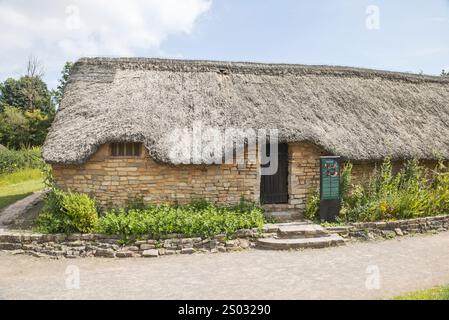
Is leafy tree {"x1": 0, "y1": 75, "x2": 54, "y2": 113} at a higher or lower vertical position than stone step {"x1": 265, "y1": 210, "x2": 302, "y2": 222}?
higher

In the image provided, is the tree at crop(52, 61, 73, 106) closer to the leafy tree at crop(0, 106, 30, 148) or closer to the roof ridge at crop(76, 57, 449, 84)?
the leafy tree at crop(0, 106, 30, 148)

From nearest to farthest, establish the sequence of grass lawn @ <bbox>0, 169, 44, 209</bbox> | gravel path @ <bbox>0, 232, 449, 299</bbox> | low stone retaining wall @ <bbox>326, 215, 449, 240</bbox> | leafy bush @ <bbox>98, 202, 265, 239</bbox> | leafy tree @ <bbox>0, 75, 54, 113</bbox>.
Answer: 1. gravel path @ <bbox>0, 232, 449, 299</bbox>
2. leafy bush @ <bbox>98, 202, 265, 239</bbox>
3. low stone retaining wall @ <bbox>326, 215, 449, 240</bbox>
4. grass lawn @ <bbox>0, 169, 44, 209</bbox>
5. leafy tree @ <bbox>0, 75, 54, 113</bbox>

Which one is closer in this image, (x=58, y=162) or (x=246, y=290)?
(x=246, y=290)

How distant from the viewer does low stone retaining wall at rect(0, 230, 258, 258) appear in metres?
9.03

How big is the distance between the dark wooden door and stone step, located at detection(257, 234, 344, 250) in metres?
2.33

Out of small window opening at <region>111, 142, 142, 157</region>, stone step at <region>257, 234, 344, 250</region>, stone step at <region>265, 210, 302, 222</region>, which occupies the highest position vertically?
small window opening at <region>111, 142, 142, 157</region>

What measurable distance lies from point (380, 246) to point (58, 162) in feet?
27.3

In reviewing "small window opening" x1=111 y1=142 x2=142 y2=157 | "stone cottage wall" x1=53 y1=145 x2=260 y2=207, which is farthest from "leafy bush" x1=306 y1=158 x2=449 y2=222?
"small window opening" x1=111 y1=142 x2=142 y2=157

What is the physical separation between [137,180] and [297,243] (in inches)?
175

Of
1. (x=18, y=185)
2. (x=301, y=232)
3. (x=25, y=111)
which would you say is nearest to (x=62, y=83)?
(x=25, y=111)

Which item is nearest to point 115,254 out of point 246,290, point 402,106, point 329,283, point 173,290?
point 173,290

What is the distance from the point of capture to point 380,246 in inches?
381
